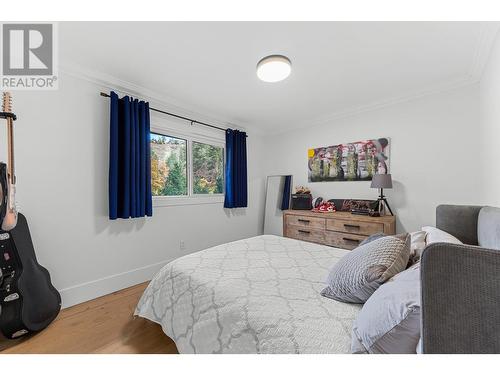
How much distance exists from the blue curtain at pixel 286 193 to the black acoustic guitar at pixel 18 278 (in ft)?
10.1

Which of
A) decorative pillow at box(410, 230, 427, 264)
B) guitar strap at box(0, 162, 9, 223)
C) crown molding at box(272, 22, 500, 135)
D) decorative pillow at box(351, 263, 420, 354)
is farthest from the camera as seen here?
crown molding at box(272, 22, 500, 135)

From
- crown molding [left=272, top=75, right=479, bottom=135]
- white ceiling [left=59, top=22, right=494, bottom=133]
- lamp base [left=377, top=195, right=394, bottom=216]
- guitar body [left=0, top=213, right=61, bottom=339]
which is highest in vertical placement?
white ceiling [left=59, top=22, right=494, bottom=133]

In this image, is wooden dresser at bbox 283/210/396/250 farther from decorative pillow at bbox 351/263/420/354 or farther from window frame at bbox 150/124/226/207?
decorative pillow at bbox 351/263/420/354

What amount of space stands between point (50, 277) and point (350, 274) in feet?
8.00

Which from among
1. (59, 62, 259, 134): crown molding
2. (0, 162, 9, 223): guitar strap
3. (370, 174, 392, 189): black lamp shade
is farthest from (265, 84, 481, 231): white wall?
(0, 162, 9, 223): guitar strap

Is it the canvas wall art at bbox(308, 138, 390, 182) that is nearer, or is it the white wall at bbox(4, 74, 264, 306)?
the white wall at bbox(4, 74, 264, 306)

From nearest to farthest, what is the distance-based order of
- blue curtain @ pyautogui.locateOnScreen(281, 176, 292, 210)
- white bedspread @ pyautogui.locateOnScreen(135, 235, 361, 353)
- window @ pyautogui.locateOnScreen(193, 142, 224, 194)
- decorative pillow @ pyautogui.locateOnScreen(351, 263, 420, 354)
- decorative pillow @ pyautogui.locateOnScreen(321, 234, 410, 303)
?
decorative pillow @ pyautogui.locateOnScreen(351, 263, 420, 354) < white bedspread @ pyautogui.locateOnScreen(135, 235, 361, 353) < decorative pillow @ pyautogui.locateOnScreen(321, 234, 410, 303) < window @ pyautogui.locateOnScreen(193, 142, 224, 194) < blue curtain @ pyautogui.locateOnScreen(281, 176, 292, 210)

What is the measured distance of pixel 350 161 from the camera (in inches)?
125

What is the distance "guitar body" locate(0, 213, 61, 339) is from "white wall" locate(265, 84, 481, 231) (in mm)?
3392

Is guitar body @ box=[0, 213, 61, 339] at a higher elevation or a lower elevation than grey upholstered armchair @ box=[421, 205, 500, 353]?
lower

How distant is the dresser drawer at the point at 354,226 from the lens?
2.54 metres
